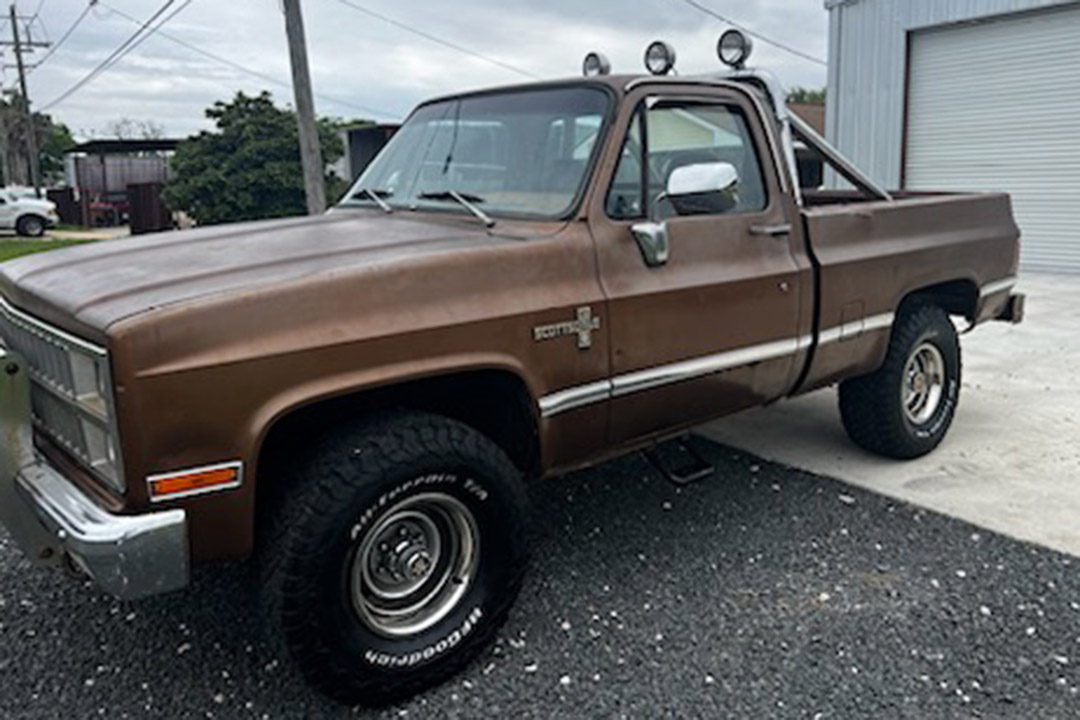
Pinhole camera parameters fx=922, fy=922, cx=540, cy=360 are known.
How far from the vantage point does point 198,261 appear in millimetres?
3002

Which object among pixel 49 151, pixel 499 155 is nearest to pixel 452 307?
pixel 499 155

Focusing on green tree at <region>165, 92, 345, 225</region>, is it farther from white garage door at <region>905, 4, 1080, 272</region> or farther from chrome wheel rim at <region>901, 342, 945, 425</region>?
chrome wheel rim at <region>901, 342, 945, 425</region>

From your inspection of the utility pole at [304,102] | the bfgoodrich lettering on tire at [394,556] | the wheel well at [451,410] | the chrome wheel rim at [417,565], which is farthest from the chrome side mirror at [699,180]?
the utility pole at [304,102]

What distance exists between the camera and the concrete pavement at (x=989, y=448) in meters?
4.33

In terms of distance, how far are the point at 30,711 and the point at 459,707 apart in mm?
1342

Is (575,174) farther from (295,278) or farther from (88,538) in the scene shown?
(88,538)

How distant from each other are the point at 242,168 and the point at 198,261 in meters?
16.6

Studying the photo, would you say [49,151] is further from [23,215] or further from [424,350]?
[424,350]

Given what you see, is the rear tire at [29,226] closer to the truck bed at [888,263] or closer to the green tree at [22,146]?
the green tree at [22,146]

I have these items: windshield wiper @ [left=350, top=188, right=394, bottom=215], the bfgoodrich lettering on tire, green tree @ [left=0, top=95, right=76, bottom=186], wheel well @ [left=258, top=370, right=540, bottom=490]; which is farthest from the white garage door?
green tree @ [left=0, top=95, right=76, bottom=186]

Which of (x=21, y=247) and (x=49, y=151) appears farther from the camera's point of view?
(x=49, y=151)

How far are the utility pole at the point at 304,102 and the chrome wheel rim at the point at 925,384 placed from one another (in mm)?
8864

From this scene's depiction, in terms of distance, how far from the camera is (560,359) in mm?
3178

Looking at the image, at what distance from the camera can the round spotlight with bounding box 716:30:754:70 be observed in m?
4.50
